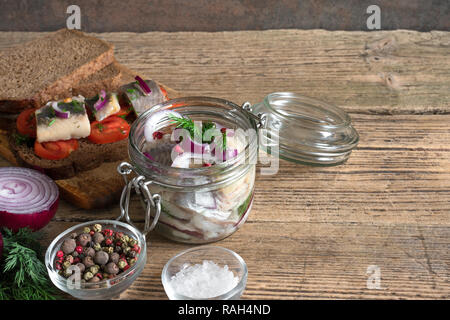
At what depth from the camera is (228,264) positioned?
200 cm

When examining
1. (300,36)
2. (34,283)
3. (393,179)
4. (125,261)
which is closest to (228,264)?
(125,261)

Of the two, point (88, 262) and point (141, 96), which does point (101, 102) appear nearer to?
point (141, 96)

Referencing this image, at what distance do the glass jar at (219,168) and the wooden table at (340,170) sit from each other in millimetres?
100

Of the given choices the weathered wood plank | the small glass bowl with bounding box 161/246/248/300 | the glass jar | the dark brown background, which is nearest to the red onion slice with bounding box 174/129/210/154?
the glass jar

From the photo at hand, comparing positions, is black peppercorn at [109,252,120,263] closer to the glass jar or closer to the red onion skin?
the glass jar

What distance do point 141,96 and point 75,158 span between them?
1.42 ft

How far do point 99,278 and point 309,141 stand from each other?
1.08 m

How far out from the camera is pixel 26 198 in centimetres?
221

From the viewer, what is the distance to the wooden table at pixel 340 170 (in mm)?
2043

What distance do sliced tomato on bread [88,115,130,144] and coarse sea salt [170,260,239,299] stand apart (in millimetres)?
823

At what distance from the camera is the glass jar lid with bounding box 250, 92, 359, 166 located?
8.06 ft

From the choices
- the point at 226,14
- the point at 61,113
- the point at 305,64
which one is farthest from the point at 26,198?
the point at 226,14

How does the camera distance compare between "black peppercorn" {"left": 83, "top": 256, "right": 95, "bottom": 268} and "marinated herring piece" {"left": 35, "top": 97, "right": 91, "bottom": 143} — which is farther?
"marinated herring piece" {"left": 35, "top": 97, "right": 91, "bottom": 143}

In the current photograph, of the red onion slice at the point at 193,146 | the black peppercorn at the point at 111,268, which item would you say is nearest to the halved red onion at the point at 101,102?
the red onion slice at the point at 193,146
